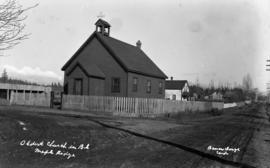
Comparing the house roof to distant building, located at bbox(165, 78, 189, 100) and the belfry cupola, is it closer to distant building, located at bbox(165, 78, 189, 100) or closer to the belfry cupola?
distant building, located at bbox(165, 78, 189, 100)

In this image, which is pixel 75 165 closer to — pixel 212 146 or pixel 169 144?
pixel 169 144

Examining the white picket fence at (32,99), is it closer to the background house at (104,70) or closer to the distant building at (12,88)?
the background house at (104,70)

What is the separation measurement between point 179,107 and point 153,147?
23782 mm

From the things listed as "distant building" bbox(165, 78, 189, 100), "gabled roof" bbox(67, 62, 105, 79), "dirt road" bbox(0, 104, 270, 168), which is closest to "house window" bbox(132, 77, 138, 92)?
"gabled roof" bbox(67, 62, 105, 79)

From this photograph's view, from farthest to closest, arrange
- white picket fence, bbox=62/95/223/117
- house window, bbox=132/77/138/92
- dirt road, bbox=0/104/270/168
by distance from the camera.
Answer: house window, bbox=132/77/138/92, white picket fence, bbox=62/95/223/117, dirt road, bbox=0/104/270/168

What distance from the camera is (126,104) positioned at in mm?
26984

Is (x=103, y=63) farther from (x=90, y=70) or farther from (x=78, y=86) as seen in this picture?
(x=78, y=86)

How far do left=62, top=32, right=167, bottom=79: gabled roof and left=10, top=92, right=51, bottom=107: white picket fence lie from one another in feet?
13.7

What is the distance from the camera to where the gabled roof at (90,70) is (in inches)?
1207

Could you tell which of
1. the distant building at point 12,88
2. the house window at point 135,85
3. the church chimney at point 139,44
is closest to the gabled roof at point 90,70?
the house window at point 135,85

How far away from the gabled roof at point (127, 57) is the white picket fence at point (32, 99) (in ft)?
13.7

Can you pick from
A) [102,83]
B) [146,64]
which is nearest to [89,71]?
[102,83]

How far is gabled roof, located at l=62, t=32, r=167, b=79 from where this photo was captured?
3275 centimetres

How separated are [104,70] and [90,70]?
2492 mm
